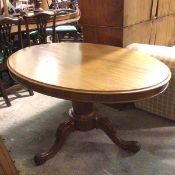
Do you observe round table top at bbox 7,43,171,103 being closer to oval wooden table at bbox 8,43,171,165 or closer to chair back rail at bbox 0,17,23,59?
oval wooden table at bbox 8,43,171,165

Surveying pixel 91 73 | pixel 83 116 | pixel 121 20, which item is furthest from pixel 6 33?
pixel 91 73

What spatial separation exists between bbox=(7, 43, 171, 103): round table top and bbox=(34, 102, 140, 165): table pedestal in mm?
338

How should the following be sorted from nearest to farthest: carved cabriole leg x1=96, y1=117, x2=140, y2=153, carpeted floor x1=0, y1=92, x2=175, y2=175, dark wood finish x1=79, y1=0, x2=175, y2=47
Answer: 1. carpeted floor x1=0, y1=92, x2=175, y2=175
2. carved cabriole leg x1=96, y1=117, x2=140, y2=153
3. dark wood finish x1=79, y1=0, x2=175, y2=47

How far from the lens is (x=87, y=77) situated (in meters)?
1.21

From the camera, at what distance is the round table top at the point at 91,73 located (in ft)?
3.52

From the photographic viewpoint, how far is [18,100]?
102 inches

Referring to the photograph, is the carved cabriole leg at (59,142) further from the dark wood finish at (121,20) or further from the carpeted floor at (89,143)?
the dark wood finish at (121,20)

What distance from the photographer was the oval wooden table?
42.5 inches

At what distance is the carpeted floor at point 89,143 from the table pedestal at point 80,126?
55 millimetres

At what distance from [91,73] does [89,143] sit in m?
0.76

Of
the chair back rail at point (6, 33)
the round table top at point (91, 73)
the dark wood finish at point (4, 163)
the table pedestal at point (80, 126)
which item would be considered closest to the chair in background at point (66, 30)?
the chair back rail at point (6, 33)

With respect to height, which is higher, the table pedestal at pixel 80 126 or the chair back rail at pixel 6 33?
the chair back rail at pixel 6 33

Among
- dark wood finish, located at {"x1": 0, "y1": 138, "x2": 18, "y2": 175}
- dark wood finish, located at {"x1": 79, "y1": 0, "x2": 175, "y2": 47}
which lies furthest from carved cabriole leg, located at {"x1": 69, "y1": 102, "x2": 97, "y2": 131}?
dark wood finish, located at {"x1": 79, "y1": 0, "x2": 175, "y2": 47}

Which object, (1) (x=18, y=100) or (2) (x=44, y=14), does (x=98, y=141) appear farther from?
(2) (x=44, y=14)
